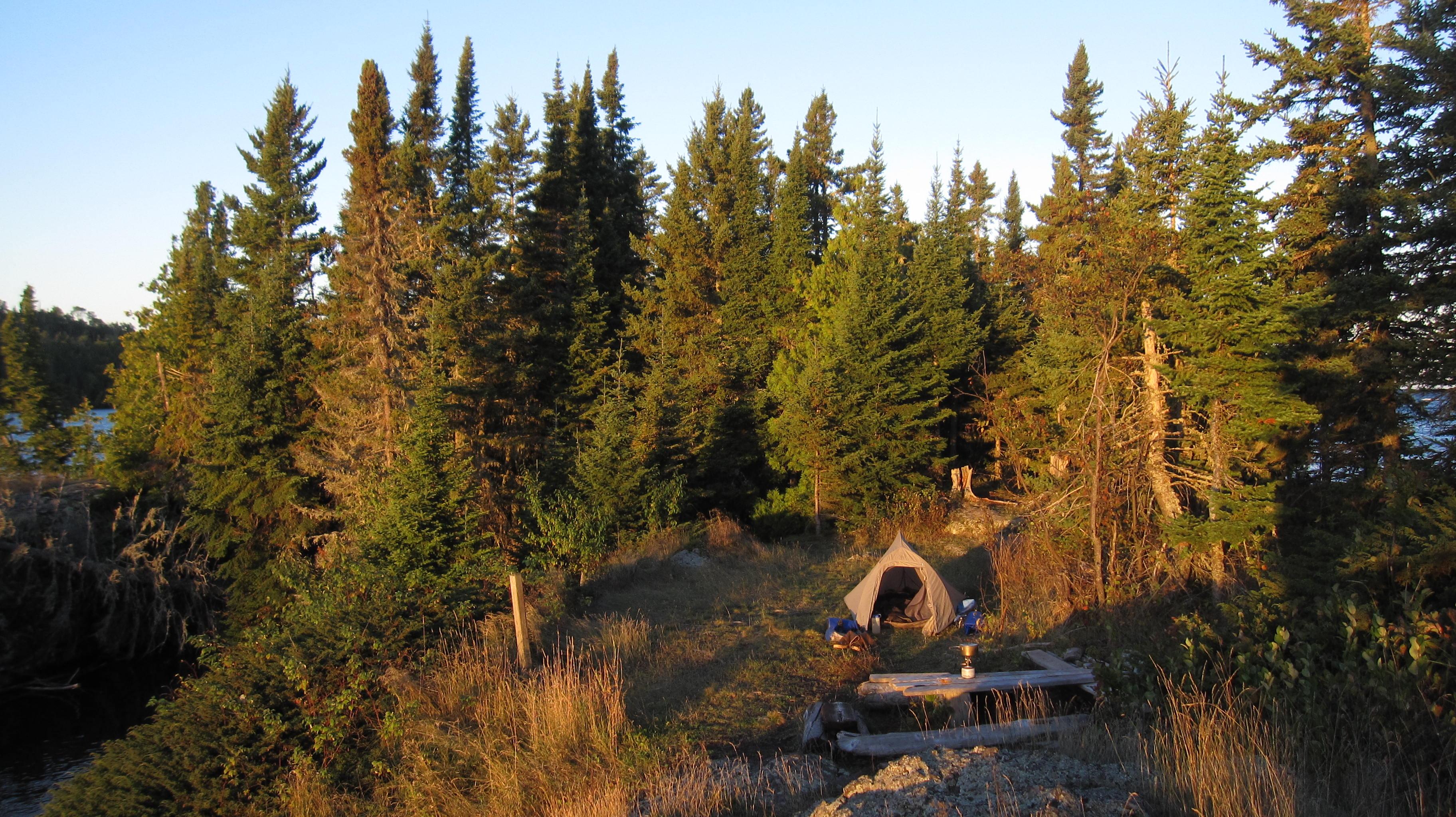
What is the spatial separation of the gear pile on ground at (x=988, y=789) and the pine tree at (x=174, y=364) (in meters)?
27.4

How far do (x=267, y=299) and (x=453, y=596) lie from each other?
66.8 ft

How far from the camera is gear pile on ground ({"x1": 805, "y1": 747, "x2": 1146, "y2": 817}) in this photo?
402cm

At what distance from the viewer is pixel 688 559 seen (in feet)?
52.3

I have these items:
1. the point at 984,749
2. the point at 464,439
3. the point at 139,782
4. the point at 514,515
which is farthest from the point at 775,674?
the point at 464,439

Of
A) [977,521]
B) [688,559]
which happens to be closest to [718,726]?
[688,559]

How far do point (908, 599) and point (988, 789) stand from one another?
756 centimetres

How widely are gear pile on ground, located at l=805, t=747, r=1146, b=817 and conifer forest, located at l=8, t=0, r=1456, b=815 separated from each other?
0.45 metres

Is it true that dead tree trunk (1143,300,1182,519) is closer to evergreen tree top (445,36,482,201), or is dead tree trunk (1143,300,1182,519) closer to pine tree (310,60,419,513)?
pine tree (310,60,419,513)

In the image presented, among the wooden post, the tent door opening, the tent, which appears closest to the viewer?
the wooden post

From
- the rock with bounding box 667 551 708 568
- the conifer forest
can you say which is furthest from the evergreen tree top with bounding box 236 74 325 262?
the rock with bounding box 667 551 708 568

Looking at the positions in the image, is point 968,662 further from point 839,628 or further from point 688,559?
point 688,559

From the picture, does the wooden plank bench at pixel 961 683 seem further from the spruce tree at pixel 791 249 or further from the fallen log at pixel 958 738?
the spruce tree at pixel 791 249

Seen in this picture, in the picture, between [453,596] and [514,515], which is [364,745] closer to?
[453,596]

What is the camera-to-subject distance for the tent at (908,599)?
33.9 feet
